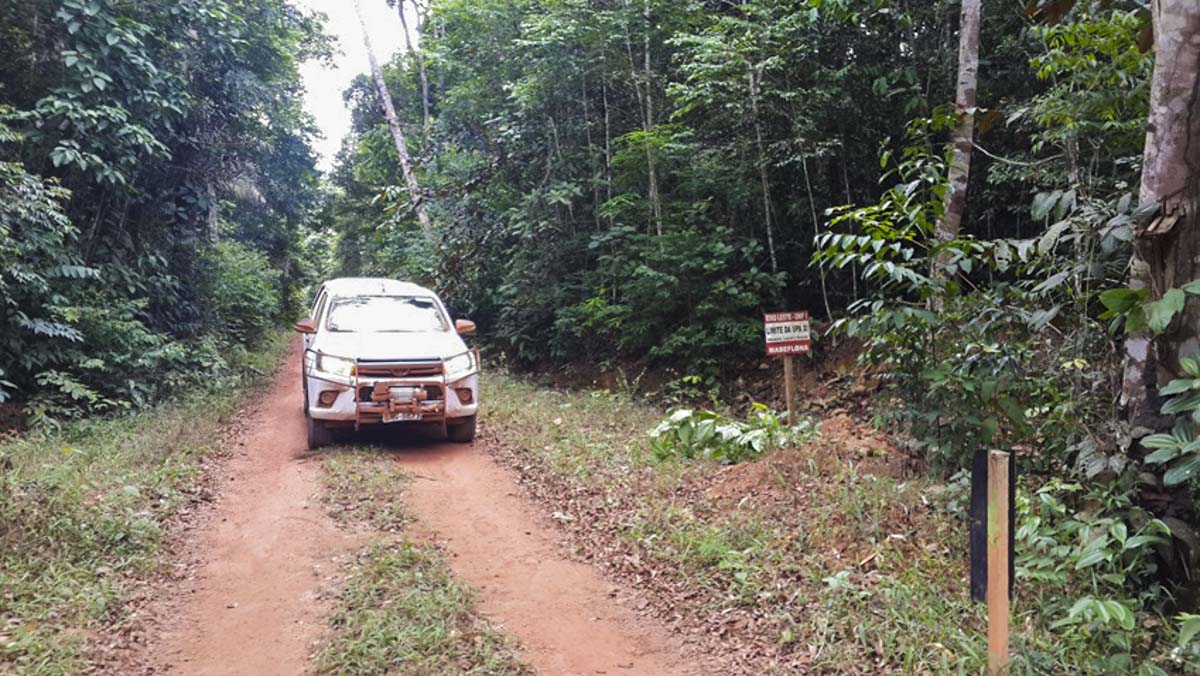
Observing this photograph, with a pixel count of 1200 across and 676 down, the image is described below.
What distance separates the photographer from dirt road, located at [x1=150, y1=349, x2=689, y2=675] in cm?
409

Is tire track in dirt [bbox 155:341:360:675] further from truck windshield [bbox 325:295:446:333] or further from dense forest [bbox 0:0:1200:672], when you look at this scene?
dense forest [bbox 0:0:1200:672]

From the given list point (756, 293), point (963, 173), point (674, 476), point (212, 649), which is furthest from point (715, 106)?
point (212, 649)

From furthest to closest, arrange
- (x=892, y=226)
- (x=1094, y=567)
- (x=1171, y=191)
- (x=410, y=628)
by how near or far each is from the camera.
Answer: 1. (x=892, y=226)
2. (x=410, y=628)
3. (x=1094, y=567)
4. (x=1171, y=191)

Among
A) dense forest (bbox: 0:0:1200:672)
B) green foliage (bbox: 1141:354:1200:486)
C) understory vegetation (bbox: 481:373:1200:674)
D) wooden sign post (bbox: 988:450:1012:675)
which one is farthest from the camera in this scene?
dense forest (bbox: 0:0:1200:672)

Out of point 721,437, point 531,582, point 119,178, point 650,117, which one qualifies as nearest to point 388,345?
point 721,437

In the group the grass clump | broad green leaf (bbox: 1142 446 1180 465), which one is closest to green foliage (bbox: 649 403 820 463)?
the grass clump

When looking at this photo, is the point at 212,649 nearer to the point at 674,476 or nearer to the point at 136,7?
the point at 674,476

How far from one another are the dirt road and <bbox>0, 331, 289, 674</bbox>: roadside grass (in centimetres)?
41

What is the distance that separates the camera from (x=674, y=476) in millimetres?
6664

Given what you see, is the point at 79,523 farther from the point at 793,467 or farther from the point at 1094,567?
the point at 1094,567

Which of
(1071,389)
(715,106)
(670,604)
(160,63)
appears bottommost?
(670,604)

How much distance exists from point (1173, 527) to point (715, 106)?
9.39m

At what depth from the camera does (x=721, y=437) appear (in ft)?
23.9

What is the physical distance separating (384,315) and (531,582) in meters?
5.18
